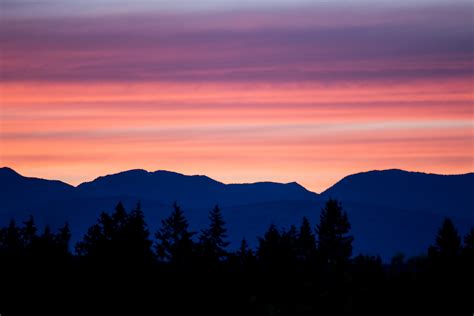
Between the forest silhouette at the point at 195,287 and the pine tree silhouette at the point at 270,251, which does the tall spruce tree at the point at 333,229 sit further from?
the forest silhouette at the point at 195,287

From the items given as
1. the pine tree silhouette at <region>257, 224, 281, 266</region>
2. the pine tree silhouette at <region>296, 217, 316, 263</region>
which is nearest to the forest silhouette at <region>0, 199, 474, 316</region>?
the pine tree silhouette at <region>257, 224, 281, 266</region>

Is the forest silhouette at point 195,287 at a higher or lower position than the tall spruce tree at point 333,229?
lower

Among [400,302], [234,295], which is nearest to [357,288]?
[400,302]

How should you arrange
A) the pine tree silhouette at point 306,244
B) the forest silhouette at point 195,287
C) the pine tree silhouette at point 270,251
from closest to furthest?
the forest silhouette at point 195,287 < the pine tree silhouette at point 270,251 < the pine tree silhouette at point 306,244

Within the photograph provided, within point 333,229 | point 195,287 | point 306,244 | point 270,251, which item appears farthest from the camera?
point 333,229

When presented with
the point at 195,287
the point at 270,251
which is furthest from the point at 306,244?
the point at 195,287

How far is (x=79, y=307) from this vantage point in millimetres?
40125

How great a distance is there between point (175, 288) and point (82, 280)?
435cm

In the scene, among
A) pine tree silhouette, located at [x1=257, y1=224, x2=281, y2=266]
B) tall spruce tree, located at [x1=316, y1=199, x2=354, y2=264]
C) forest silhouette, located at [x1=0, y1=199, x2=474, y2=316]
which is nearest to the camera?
forest silhouette, located at [x1=0, y1=199, x2=474, y2=316]

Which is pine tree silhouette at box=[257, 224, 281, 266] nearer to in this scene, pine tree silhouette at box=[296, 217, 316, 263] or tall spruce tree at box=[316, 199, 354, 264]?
pine tree silhouette at box=[296, 217, 316, 263]

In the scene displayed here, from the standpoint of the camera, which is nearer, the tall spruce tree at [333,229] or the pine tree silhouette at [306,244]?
the pine tree silhouette at [306,244]

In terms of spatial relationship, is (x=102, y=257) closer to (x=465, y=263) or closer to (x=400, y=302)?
(x=400, y=302)

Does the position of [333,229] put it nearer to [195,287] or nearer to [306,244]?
[306,244]

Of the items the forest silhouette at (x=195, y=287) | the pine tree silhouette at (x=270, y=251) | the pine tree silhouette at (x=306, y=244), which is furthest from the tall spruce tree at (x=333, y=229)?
the forest silhouette at (x=195, y=287)
